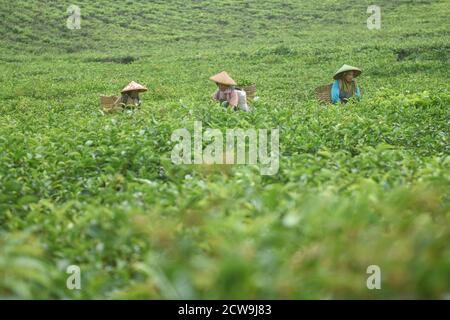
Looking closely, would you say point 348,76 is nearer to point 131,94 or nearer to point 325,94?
point 325,94

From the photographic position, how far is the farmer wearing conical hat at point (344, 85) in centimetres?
1017

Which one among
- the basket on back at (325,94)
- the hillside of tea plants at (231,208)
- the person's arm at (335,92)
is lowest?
the hillside of tea plants at (231,208)

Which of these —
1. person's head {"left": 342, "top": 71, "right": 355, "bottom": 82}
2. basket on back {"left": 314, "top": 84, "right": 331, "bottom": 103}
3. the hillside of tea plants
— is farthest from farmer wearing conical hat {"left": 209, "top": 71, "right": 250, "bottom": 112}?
basket on back {"left": 314, "top": 84, "right": 331, "bottom": 103}

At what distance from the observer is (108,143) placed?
5609 millimetres

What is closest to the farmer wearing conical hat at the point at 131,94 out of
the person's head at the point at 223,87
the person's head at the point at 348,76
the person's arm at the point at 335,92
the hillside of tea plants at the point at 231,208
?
the person's head at the point at 223,87

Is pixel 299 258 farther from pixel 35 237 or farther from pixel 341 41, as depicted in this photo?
pixel 341 41

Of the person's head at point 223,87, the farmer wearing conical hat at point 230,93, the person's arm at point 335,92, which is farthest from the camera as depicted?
the person's arm at point 335,92

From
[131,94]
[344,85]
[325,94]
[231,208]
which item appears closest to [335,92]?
[344,85]

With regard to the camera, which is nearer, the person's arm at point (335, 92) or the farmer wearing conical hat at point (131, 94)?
the farmer wearing conical hat at point (131, 94)

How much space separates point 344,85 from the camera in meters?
10.3

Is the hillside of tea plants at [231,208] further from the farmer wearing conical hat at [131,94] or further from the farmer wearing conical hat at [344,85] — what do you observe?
the farmer wearing conical hat at [131,94]

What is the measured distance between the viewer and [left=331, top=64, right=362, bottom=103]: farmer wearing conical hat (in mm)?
10172

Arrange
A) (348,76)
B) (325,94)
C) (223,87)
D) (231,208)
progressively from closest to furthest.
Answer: (231,208), (223,87), (348,76), (325,94)

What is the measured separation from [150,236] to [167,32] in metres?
26.2
